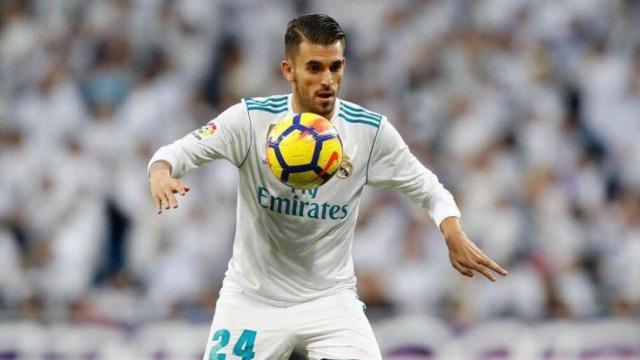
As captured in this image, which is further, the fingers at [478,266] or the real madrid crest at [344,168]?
the real madrid crest at [344,168]

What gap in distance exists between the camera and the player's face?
19.1ft

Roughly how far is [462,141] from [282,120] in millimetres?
6039

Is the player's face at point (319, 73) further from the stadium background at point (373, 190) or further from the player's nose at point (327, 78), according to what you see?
the stadium background at point (373, 190)

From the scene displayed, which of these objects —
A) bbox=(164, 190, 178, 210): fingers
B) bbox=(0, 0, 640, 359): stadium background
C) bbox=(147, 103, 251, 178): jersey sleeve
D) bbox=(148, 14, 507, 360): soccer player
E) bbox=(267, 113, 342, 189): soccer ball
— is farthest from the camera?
bbox=(0, 0, 640, 359): stadium background

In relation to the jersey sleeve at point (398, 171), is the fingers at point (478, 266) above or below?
below

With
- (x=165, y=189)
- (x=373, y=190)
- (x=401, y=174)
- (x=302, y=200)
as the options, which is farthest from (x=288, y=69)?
(x=373, y=190)

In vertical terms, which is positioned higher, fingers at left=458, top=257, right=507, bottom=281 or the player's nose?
the player's nose

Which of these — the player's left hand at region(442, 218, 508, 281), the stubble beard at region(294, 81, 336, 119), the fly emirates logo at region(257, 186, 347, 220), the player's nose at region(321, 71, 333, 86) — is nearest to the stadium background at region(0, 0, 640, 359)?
the fly emirates logo at region(257, 186, 347, 220)

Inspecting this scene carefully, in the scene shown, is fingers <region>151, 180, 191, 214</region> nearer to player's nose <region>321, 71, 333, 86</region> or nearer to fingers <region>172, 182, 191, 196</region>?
fingers <region>172, 182, 191, 196</region>

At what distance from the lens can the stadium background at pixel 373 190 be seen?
9414mm

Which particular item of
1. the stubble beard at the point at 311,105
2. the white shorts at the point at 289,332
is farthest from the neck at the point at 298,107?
the white shorts at the point at 289,332

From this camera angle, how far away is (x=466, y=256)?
5.72 metres

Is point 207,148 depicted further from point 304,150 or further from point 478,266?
point 478,266

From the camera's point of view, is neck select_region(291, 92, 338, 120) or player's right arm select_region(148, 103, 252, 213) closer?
player's right arm select_region(148, 103, 252, 213)
